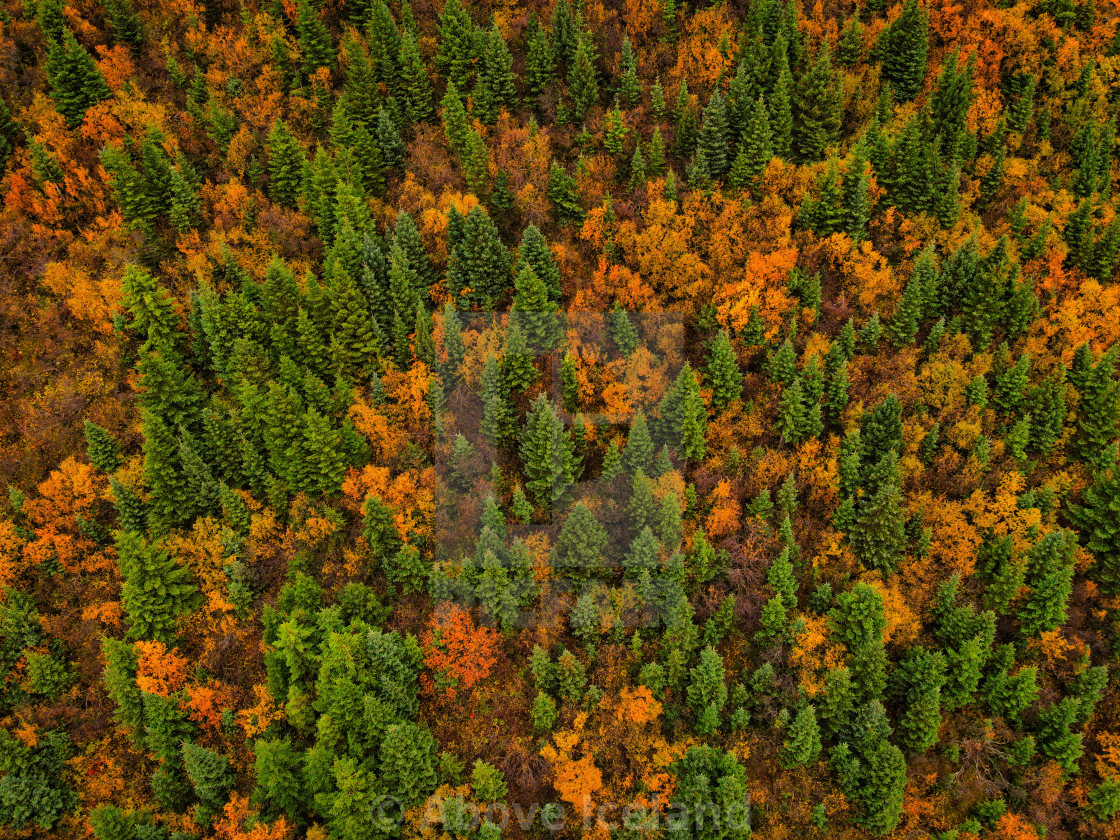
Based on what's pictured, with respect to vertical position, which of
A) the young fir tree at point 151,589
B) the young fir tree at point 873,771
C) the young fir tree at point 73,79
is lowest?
the young fir tree at point 873,771

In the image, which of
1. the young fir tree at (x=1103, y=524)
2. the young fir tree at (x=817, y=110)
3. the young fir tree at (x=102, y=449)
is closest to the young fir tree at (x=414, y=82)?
the young fir tree at (x=817, y=110)

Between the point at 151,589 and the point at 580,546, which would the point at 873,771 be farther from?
the point at 151,589

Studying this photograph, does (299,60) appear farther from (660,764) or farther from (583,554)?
(660,764)

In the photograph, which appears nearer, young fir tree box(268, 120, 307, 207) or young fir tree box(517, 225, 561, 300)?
young fir tree box(517, 225, 561, 300)

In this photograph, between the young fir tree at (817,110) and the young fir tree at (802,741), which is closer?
the young fir tree at (802,741)

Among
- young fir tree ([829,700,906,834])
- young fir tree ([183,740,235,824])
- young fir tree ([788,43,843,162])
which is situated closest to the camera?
young fir tree ([183,740,235,824])

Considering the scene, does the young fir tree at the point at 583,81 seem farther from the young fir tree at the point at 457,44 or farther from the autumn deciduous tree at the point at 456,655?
the autumn deciduous tree at the point at 456,655

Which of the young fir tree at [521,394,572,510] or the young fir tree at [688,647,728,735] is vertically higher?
the young fir tree at [521,394,572,510]

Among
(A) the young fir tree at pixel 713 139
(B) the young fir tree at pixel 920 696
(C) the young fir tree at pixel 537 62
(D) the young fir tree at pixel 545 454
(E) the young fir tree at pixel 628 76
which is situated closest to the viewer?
(B) the young fir tree at pixel 920 696

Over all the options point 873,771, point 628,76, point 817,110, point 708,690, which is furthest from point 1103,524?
point 628,76

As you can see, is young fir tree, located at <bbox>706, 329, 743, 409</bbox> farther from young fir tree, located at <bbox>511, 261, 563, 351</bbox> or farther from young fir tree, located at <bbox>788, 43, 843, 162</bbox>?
young fir tree, located at <bbox>788, 43, 843, 162</bbox>

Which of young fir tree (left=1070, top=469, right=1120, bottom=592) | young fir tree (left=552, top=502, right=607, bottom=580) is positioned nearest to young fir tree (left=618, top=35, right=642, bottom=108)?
young fir tree (left=552, top=502, right=607, bottom=580)
